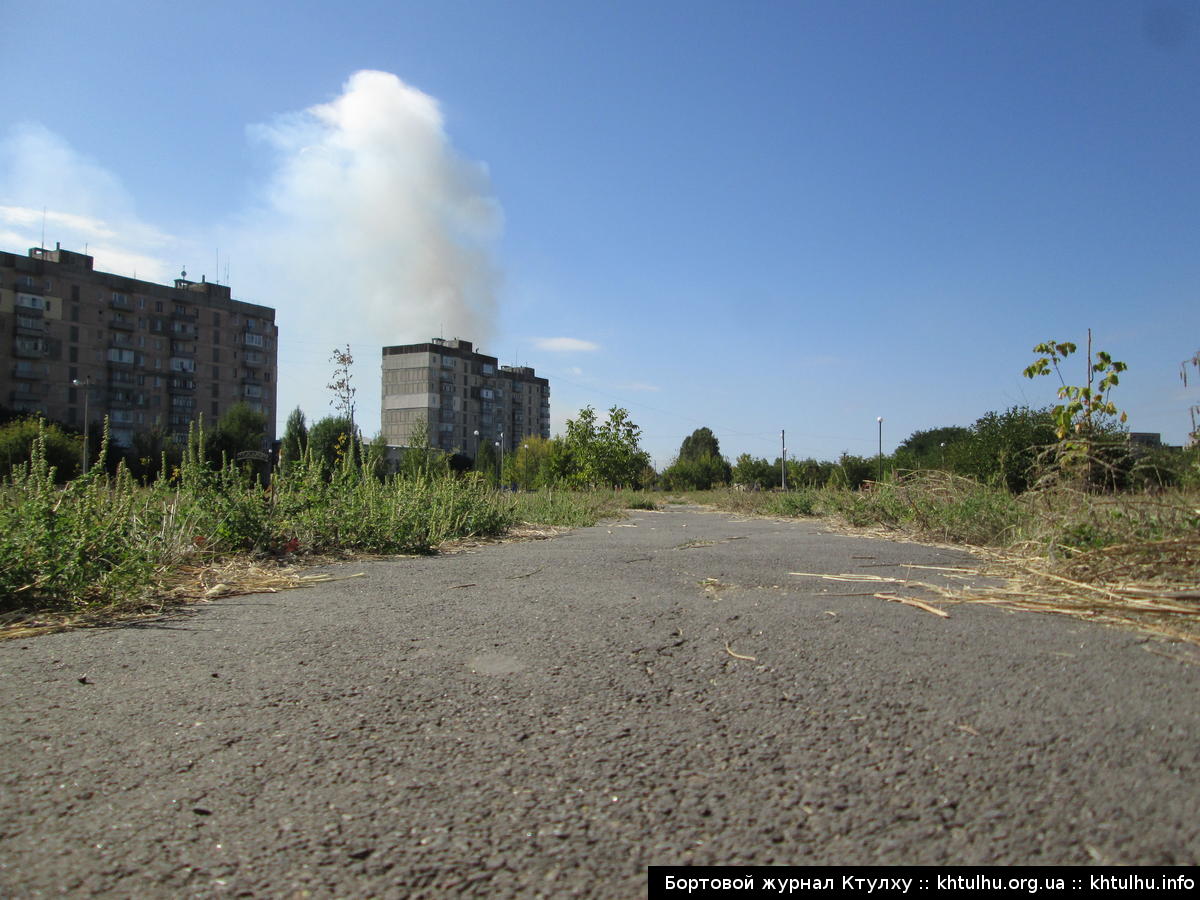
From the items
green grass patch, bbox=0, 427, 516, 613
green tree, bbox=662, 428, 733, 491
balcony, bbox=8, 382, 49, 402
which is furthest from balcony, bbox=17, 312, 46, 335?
green grass patch, bbox=0, 427, 516, 613

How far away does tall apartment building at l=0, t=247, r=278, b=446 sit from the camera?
225 ft

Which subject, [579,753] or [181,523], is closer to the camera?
[579,753]

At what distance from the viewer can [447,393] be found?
111938 mm

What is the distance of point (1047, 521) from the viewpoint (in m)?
4.94

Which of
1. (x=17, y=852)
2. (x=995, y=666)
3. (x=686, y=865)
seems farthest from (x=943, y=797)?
(x=17, y=852)

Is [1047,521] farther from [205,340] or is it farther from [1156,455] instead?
[205,340]

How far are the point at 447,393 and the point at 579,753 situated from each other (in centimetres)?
11293

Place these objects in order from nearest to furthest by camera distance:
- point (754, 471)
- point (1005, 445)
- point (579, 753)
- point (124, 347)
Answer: point (579, 753) → point (1005, 445) → point (754, 471) → point (124, 347)

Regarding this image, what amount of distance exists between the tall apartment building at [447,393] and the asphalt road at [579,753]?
10483cm

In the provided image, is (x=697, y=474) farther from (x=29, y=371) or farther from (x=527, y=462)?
(x=29, y=371)

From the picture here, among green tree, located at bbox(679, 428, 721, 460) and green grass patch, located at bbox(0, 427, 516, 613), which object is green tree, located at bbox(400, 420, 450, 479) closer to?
green grass patch, located at bbox(0, 427, 516, 613)

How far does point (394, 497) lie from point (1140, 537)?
6.64m

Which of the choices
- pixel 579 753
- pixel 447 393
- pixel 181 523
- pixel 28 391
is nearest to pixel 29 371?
pixel 28 391

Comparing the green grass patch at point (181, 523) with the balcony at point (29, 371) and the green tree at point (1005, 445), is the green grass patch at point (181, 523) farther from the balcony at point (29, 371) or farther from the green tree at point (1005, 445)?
the balcony at point (29, 371)
